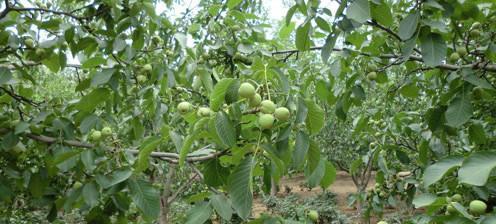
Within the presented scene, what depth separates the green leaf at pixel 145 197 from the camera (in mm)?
1450

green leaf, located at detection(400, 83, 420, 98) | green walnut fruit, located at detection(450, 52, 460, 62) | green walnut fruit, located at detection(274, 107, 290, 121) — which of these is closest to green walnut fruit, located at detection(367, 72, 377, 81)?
green leaf, located at detection(400, 83, 420, 98)

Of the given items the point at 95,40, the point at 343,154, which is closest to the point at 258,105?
the point at 95,40

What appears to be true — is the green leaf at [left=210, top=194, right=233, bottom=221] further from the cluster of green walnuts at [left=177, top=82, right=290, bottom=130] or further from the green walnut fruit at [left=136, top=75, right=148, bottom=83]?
the green walnut fruit at [left=136, top=75, right=148, bottom=83]

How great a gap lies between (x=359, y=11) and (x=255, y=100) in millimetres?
360

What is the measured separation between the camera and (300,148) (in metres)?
1.09

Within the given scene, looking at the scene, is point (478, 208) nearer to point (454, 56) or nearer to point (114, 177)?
point (454, 56)

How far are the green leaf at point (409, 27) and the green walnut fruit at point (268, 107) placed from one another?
0.47 m

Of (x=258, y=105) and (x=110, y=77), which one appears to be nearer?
(x=258, y=105)

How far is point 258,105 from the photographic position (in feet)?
3.72

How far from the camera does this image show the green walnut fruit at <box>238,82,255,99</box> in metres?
1.07

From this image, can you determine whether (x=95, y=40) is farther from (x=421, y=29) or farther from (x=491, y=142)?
(x=491, y=142)

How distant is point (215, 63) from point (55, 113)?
2.66ft

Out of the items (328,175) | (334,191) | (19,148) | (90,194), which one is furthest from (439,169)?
(334,191)

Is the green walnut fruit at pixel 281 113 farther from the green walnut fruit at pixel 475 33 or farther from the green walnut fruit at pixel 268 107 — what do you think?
the green walnut fruit at pixel 475 33
